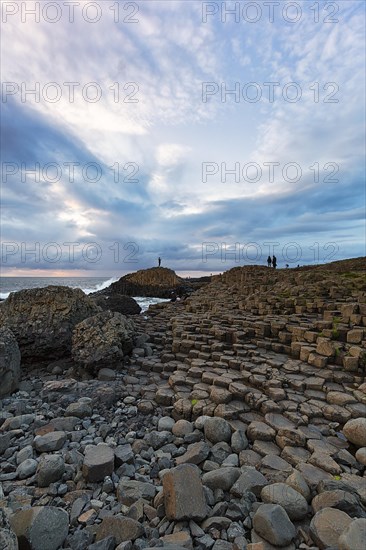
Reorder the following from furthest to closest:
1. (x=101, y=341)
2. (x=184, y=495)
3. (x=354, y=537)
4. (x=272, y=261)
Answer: (x=272, y=261) < (x=101, y=341) < (x=184, y=495) < (x=354, y=537)

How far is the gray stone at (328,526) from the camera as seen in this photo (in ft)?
7.98

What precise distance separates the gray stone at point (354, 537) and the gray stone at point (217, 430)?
1.91 m

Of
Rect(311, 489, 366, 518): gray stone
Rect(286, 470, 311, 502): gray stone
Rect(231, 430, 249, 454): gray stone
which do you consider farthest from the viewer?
Rect(231, 430, 249, 454): gray stone

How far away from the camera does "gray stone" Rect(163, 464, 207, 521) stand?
2.79 m

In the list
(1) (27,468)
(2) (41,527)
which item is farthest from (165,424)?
(2) (41,527)

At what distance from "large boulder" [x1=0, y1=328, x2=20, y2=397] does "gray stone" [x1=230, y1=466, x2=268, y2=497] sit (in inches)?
191

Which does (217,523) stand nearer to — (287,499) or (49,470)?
(287,499)

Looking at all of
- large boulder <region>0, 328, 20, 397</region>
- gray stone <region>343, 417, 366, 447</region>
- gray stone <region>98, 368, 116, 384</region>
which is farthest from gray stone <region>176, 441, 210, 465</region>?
large boulder <region>0, 328, 20, 397</region>

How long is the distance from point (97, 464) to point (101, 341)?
384 centimetres

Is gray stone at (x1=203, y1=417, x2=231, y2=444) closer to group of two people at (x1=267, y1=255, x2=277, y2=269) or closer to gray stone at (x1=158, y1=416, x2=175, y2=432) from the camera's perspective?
gray stone at (x1=158, y1=416, x2=175, y2=432)

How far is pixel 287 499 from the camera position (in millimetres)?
2850

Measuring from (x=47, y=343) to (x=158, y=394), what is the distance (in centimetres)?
405

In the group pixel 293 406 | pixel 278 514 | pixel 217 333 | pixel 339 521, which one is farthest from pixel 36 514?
pixel 217 333

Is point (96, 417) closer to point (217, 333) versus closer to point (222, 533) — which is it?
point (222, 533)
